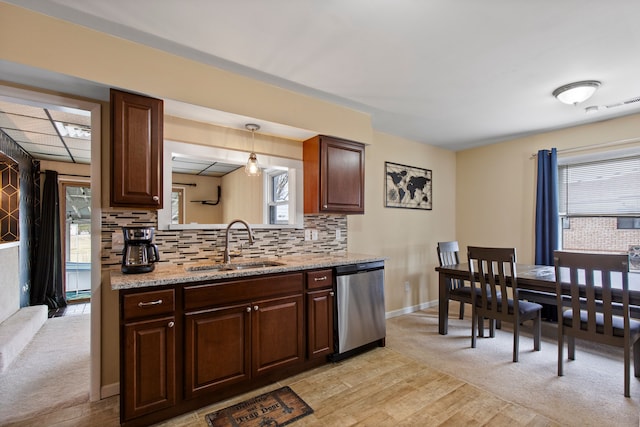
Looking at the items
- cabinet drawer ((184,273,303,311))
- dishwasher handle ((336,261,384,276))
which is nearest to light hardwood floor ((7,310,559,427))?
cabinet drawer ((184,273,303,311))

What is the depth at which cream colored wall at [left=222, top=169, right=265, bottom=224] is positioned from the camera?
279cm

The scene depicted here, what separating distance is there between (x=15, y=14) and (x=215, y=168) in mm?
1493

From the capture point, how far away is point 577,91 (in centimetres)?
255

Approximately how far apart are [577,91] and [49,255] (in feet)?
22.3

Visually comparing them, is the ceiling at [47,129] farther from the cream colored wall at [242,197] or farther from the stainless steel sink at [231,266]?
the stainless steel sink at [231,266]

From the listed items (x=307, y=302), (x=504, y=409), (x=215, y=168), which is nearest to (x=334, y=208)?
(x=307, y=302)

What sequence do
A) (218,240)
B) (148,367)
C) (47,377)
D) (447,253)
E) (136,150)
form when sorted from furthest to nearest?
1. (447,253)
2. (218,240)
3. (47,377)
4. (136,150)
5. (148,367)

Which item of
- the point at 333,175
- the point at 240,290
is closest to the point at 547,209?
the point at 333,175

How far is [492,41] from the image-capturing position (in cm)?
196

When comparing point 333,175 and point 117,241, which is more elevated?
point 333,175

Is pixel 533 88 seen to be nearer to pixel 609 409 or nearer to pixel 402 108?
pixel 402 108

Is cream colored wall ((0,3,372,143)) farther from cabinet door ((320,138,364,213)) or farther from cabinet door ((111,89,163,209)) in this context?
cabinet door ((320,138,364,213))

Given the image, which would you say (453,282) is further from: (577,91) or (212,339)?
(212,339)

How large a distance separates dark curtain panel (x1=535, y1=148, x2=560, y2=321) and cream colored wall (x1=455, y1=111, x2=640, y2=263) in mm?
157
